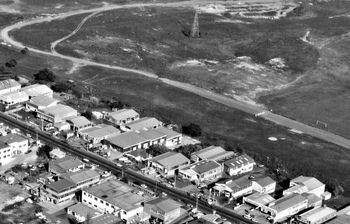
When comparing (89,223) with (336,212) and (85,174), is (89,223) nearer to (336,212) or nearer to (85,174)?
(85,174)

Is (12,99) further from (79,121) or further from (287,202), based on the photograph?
(287,202)

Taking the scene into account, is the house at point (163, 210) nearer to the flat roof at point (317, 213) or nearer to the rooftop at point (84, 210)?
the rooftop at point (84, 210)

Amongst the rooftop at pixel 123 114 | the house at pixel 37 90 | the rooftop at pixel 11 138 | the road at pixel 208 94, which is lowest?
the road at pixel 208 94

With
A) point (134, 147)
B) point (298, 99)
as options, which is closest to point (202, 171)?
point (134, 147)

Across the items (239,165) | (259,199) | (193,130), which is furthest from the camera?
(193,130)

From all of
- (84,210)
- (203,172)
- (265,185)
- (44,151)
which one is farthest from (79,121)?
(265,185)

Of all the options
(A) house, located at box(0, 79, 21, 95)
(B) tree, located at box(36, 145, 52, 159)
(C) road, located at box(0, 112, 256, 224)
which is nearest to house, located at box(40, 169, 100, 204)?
(C) road, located at box(0, 112, 256, 224)

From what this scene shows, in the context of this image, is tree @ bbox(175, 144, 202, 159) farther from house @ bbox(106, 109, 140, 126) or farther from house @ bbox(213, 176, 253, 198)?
house @ bbox(106, 109, 140, 126)

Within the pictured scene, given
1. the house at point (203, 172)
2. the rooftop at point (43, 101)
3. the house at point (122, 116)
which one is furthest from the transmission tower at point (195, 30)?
the house at point (203, 172)
